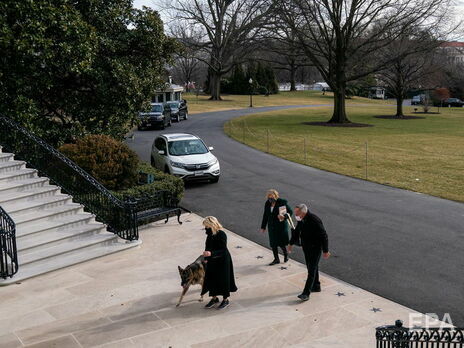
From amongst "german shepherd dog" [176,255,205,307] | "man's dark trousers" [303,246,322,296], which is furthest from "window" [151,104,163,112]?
"man's dark trousers" [303,246,322,296]

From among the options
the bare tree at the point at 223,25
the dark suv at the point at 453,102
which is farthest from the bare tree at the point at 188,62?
the dark suv at the point at 453,102

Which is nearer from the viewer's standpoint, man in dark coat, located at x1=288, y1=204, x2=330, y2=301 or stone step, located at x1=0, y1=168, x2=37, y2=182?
man in dark coat, located at x1=288, y1=204, x2=330, y2=301

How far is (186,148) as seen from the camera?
1975 centimetres

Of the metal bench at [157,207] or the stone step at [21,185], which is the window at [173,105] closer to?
the metal bench at [157,207]

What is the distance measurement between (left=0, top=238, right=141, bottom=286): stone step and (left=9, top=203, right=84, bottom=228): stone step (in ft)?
4.65

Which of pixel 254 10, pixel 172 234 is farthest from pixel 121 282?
pixel 254 10

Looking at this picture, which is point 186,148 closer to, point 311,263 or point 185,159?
point 185,159

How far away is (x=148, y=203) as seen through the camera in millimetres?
13750

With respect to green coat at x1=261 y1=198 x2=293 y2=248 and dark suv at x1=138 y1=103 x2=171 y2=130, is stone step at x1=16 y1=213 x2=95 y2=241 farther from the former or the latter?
dark suv at x1=138 y1=103 x2=171 y2=130

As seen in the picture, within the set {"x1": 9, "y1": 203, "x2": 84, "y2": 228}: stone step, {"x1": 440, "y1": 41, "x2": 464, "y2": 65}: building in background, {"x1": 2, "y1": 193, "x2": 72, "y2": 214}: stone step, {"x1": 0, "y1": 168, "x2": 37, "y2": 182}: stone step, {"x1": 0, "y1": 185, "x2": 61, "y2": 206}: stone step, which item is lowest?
Result: {"x1": 9, "y1": 203, "x2": 84, "y2": 228}: stone step

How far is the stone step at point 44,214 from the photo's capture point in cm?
1166

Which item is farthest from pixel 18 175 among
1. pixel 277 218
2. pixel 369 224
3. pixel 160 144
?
pixel 369 224

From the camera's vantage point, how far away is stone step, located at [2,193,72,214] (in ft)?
39.3

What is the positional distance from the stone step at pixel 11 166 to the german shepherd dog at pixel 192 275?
7536 millimetres
